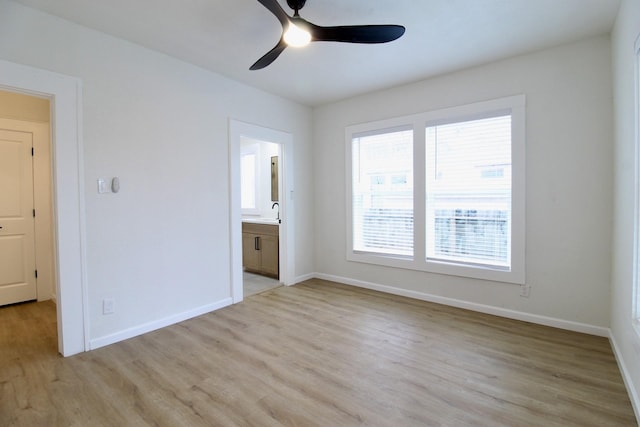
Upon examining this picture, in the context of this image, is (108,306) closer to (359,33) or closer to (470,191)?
(359,33)

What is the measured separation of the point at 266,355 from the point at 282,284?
2.10m

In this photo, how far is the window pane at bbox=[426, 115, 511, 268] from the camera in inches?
131

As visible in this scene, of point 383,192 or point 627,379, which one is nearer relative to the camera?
point 627,379

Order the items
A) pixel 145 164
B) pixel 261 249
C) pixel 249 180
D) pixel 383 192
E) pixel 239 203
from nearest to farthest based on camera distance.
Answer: pixel 145 164 < pixel 239 203 < pixel 383 192 < pixel 261 249 < pixel 249 180

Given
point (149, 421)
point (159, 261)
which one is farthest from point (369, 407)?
point (159, 261)

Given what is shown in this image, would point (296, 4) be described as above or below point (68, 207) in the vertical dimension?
above

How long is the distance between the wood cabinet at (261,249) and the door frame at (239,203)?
13.8 inches

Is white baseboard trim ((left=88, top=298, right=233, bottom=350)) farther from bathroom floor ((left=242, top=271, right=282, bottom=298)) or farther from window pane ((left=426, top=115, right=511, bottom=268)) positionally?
window pane ((left=426, top=115, right=511, bottom=268))

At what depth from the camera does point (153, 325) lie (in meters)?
3.06

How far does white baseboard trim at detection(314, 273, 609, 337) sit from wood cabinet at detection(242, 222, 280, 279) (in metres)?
1.21

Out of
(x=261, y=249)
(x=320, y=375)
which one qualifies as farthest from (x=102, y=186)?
(x=261, y=249)

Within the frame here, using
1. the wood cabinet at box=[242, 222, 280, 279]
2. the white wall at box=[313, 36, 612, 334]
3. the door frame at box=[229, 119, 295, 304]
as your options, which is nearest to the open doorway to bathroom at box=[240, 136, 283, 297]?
the wood cabinet at box=[242, 222, 280, 279]

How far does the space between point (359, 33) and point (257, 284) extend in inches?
144

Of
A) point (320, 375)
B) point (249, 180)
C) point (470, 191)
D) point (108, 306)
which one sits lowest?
point (320, 375)
